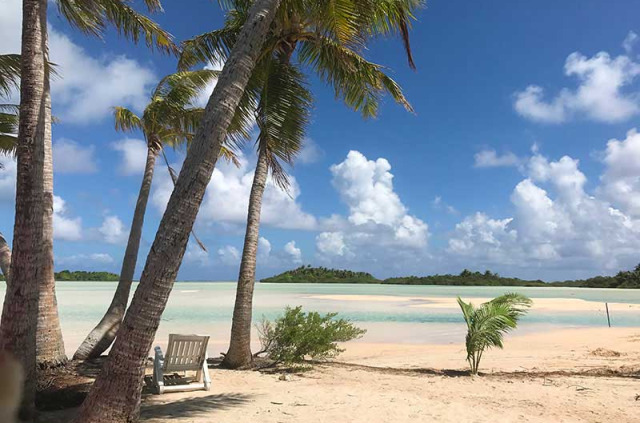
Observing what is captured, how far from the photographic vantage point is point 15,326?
5008 millimetres

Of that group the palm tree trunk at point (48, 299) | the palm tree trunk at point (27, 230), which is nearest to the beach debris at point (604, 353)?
the palm tree trunk at point (48, 299)

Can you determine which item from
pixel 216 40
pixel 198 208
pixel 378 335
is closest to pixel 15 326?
pixel 198 208

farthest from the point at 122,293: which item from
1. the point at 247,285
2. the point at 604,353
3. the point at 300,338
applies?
the point at 604,353

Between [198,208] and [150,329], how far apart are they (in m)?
1.21

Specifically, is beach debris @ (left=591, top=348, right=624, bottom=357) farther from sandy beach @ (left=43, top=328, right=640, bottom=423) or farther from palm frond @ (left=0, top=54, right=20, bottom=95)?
palm frond @ (left=0, top=54, right=20, bottom=95)

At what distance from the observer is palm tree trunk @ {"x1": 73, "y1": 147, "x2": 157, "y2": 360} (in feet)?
30.2

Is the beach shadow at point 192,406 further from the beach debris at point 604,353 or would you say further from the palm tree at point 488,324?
the beach debris at point 604,353

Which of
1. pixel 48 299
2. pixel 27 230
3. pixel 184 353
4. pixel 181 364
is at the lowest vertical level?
pixel 181 364

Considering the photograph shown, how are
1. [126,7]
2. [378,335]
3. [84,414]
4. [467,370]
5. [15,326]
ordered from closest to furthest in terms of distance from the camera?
[84,414] < [15,326] < [126,7] < [467,370] < [378,335]

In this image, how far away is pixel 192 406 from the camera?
633cm

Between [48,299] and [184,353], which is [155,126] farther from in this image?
[184,353]

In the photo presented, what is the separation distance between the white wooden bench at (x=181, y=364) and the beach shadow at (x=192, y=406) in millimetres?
453

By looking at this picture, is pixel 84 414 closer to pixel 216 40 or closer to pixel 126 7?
pixel 126 7

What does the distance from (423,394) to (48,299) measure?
19.3 ft
